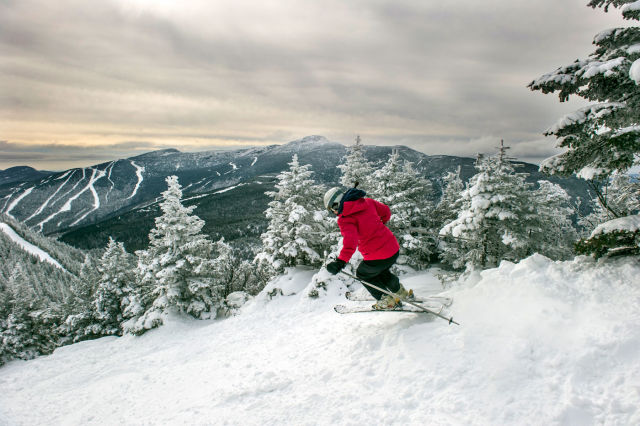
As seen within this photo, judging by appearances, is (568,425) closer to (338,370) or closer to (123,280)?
(338,370)

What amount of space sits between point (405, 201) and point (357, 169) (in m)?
4.20

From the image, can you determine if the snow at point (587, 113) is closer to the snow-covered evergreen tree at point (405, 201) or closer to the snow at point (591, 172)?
the snow at point (591, 172)

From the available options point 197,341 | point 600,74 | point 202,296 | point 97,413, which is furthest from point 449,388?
point 202,296

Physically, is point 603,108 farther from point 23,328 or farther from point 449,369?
point 23,328

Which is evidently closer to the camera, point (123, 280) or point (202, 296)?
point (202, 296)

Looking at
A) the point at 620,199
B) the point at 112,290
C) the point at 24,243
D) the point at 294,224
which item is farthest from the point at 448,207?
the point at 24,243

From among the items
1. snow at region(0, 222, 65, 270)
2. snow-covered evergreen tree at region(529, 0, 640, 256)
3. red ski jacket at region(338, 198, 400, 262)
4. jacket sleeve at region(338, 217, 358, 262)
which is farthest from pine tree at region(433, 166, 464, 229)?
snow at region(0, 222, 65, 270)

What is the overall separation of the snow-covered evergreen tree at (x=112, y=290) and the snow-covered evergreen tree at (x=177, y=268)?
23.4ft

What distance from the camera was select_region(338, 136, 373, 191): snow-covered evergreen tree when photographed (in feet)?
69.1

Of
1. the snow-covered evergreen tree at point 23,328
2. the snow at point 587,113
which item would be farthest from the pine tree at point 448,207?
the snow-covered evergreen tree at point 23,328

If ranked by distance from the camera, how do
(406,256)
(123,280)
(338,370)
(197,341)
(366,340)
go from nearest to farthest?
1. (338,370)
2. (366,340)
3. (197,341)
4. (406,256)
5. (123,280)

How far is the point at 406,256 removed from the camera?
18500 millimetres

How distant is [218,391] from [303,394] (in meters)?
1.98

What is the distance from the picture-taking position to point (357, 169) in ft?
69.7
